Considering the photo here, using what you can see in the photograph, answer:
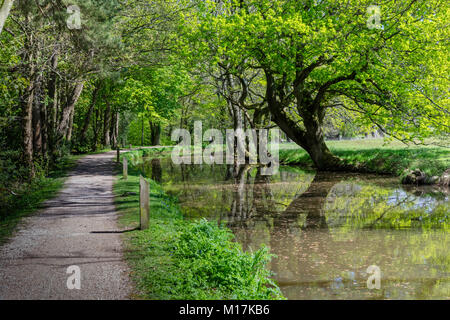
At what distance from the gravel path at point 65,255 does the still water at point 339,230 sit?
2.76 metres

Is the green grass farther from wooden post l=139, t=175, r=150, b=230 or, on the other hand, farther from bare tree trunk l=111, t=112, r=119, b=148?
bare tree trunk l=111, t=112, r=119, b=148

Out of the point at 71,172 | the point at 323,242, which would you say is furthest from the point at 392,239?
the point at 71,172

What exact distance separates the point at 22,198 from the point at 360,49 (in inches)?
632

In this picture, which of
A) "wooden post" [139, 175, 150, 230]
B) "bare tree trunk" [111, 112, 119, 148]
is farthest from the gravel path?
"bare tree trunk" [111, 112, 119, 148]

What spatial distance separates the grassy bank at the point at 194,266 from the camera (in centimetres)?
618

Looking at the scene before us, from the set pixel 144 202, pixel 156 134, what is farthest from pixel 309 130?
pixel 156 134

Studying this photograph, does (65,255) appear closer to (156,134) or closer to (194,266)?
(194,266)

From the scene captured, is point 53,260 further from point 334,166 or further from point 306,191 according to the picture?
point 334,166

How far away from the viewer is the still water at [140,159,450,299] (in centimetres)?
738
